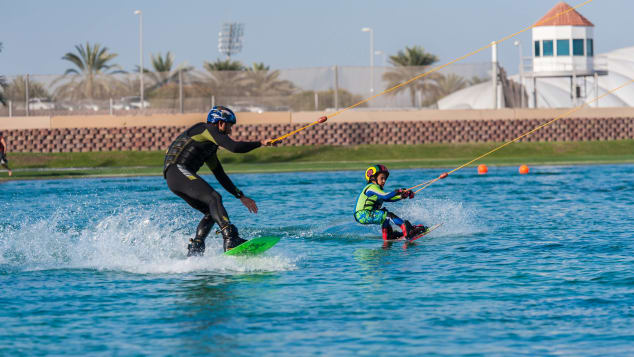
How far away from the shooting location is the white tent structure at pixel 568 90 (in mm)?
53156

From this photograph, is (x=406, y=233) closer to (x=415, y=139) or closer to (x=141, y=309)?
(x=141, y=309)

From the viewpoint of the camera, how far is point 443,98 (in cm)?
5078

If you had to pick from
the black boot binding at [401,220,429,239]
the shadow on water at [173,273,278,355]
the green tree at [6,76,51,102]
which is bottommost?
the shadow on water at [173,273,278,355]

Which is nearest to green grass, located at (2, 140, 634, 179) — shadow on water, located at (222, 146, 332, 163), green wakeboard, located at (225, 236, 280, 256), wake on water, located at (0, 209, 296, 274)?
shadow on water, located at (222, 146, 332, 163)

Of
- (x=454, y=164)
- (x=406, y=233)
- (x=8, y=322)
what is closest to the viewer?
(x=8, y=322)

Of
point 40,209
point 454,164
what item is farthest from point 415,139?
point 40,209

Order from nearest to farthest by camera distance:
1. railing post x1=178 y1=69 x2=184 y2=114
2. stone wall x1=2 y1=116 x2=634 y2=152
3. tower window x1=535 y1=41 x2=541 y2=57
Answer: stone wall x1=2 y1=116 x2=634 y2=152, railing post x1=178 y1=69 x2=184 y2=114, tower window x1=535 y1=41 x2=541 y2=57

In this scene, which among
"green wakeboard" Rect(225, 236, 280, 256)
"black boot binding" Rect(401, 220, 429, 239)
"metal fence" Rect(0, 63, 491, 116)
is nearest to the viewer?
"green wakeboard" Rect(225, 236, 280, 256)

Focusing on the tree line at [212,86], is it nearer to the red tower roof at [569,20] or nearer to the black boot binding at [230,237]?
the red tower roof at [569,20]

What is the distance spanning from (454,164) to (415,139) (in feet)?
35.5

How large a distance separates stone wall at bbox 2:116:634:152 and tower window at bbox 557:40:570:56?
11407 millimetres

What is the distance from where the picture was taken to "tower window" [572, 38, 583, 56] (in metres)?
61.8

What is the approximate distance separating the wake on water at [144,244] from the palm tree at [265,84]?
1117 inches

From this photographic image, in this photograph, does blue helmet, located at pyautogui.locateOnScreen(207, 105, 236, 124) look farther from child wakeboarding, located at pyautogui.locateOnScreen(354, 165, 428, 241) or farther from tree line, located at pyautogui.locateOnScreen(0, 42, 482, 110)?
tree line, located at pyautogui.locateOnScreen(0, 42, 482, 110)
